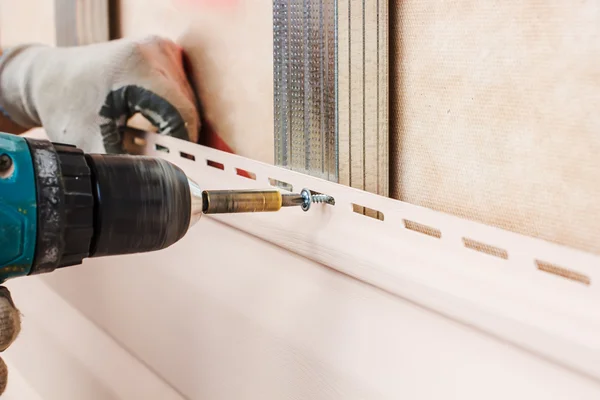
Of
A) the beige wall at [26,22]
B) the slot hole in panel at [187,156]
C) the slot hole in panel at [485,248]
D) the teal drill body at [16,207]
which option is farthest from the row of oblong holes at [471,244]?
the beige wall at [26,22]

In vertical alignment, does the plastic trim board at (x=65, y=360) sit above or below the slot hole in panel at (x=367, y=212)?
below

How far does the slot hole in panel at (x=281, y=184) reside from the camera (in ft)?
2.17

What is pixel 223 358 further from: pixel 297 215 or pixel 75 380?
pixel 75 380

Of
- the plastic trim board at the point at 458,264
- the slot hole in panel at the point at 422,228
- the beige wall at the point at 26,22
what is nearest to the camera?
the plastic trim board at the point at 458,264

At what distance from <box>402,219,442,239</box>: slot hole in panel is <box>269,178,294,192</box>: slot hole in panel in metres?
0.14

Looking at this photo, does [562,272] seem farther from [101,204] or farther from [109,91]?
[109,91]

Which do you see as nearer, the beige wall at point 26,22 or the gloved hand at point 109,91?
the gloved hand at point 109,91

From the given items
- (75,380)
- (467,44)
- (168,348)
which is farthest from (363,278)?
(75,380)

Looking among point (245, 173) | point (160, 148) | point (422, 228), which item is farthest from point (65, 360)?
point (422, 228)

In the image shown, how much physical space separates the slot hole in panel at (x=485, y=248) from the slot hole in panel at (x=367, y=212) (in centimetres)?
10

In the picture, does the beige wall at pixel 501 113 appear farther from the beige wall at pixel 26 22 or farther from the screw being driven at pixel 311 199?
the beige wall at pixel 26 22

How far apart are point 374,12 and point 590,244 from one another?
0.88 feet

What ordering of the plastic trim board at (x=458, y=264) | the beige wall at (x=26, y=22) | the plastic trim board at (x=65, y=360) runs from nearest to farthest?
the plastic trim board at (x=458, y=264), the plastic trim board at (x=65, y=360), the beige wall at (x=26, y=22)

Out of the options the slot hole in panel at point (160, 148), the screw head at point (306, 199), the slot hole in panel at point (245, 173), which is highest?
the slot hole in panel at point (160, 148)
